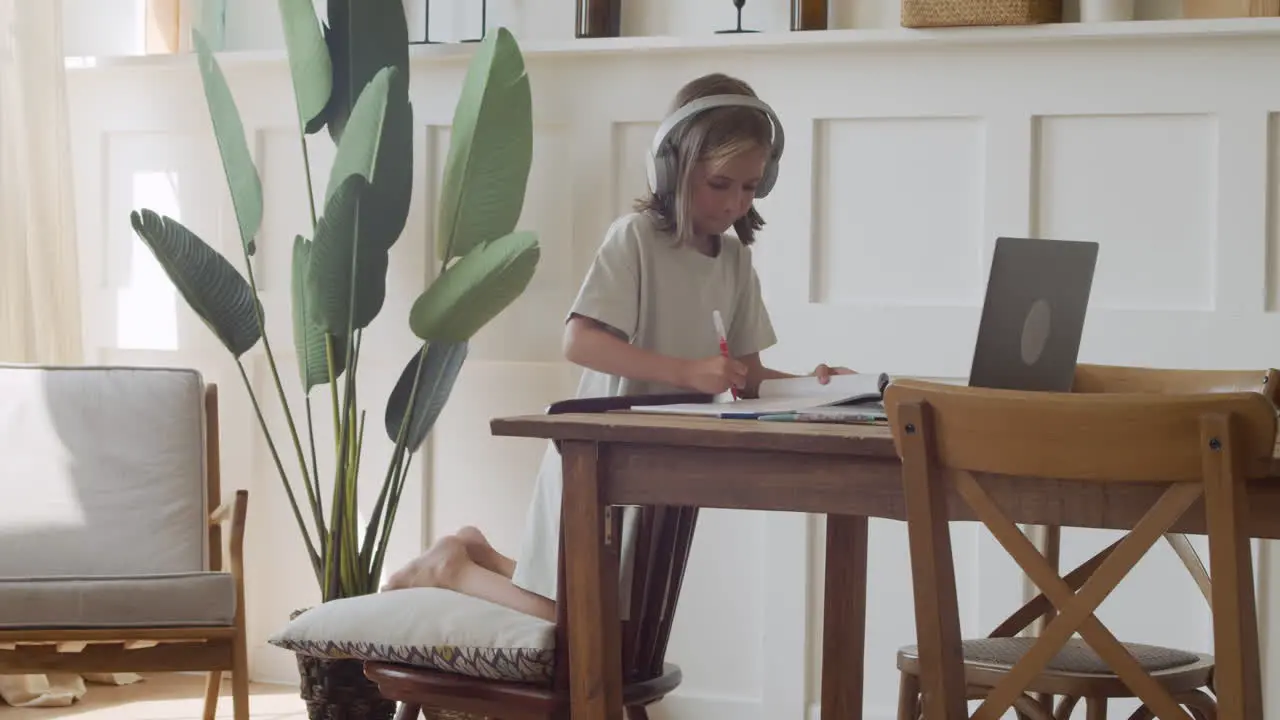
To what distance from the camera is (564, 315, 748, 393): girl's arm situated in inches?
83.6

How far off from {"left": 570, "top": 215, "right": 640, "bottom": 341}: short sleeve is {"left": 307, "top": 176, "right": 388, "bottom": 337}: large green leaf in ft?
2.87

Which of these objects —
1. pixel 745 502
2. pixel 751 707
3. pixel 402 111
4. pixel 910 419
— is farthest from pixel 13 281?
pixel 910 419

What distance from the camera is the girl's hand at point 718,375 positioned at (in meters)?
2.12

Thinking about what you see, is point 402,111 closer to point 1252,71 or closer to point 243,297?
point 243,297

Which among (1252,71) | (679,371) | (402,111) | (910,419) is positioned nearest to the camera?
(910,419)

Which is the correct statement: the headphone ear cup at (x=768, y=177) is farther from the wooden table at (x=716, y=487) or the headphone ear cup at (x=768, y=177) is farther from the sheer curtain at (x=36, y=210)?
the sheer curtain at (x=36, y=210)

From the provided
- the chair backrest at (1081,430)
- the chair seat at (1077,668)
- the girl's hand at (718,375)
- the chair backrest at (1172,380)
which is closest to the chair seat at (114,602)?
the girl's hand at (718,375)

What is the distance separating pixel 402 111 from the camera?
3.22m

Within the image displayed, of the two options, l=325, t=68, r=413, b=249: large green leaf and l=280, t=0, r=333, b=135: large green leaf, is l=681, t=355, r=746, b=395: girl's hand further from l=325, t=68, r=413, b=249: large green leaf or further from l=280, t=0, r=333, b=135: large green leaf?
l=280, t=0, r=333, b=135: large green leaf

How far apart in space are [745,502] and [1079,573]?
80 centimetres

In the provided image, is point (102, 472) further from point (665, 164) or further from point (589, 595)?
point (589, 595)

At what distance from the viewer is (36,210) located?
3.63 meters

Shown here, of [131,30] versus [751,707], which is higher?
[131,30]

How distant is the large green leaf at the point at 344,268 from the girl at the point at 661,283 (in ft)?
2.60
